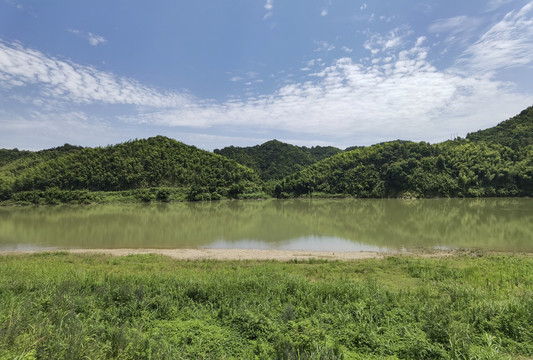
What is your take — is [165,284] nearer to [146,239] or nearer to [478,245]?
[146,239]

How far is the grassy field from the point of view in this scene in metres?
3.28

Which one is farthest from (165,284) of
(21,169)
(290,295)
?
(21,169)

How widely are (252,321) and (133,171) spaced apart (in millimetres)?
73362

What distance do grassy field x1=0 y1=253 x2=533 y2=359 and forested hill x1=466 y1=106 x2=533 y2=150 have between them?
6558cm

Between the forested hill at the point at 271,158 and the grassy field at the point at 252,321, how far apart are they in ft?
282

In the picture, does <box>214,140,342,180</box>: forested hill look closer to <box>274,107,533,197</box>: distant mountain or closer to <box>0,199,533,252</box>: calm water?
<box>274,107,533,197</box>: distant mountain

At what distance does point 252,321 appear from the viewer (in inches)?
164

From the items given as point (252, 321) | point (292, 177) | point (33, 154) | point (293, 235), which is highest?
point (33, 154)

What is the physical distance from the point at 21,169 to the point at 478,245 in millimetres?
96689

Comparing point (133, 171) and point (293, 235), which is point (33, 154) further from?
point (293, 235)

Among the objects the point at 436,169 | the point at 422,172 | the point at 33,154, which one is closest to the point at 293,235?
the point at 422,172

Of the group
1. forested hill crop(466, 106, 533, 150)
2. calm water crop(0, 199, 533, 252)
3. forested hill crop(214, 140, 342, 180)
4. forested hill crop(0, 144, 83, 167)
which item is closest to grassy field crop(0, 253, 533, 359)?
calm water crop(0, 199, 533, 252)

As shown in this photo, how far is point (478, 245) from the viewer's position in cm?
1611

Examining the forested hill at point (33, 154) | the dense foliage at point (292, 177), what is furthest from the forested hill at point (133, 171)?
the forested hill at point (33, 154)
